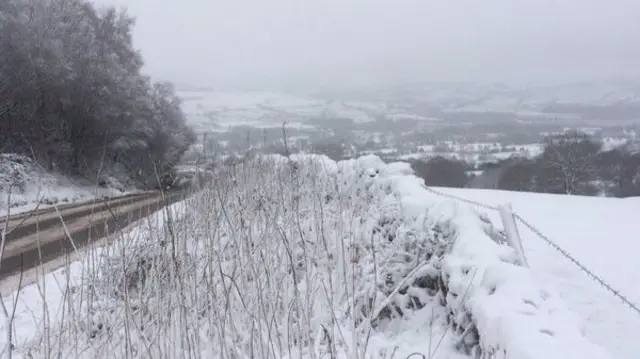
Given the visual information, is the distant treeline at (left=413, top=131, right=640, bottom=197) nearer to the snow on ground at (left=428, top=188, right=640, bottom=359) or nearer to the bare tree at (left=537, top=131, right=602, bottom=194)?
the bare tree at (left=537, top=131, right=602, bottom=194)

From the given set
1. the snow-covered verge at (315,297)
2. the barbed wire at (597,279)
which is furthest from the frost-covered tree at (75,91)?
the barbed wire at (597,279)

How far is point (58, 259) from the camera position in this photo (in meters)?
8.03

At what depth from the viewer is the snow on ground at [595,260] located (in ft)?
15.1

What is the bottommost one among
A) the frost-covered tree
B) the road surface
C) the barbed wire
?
the road surface

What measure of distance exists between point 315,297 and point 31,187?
1764 centimetres

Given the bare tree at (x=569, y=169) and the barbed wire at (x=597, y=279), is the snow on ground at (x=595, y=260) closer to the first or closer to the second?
the barbed wire at (x=597, y=279)

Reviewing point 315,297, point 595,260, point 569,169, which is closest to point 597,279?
point 595,260

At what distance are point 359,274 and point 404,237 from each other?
0.80 m

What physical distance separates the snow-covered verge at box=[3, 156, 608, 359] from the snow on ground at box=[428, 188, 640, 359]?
4.22 ft

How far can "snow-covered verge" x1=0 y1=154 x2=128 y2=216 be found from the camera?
51.5ft

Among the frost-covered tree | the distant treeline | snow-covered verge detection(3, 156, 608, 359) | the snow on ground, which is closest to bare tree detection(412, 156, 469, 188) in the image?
the distant treeline

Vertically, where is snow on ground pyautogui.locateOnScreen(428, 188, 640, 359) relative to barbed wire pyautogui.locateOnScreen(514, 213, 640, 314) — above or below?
below

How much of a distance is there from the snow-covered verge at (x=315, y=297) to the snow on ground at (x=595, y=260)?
1.29 metres

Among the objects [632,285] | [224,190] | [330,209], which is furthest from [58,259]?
[632,285]
